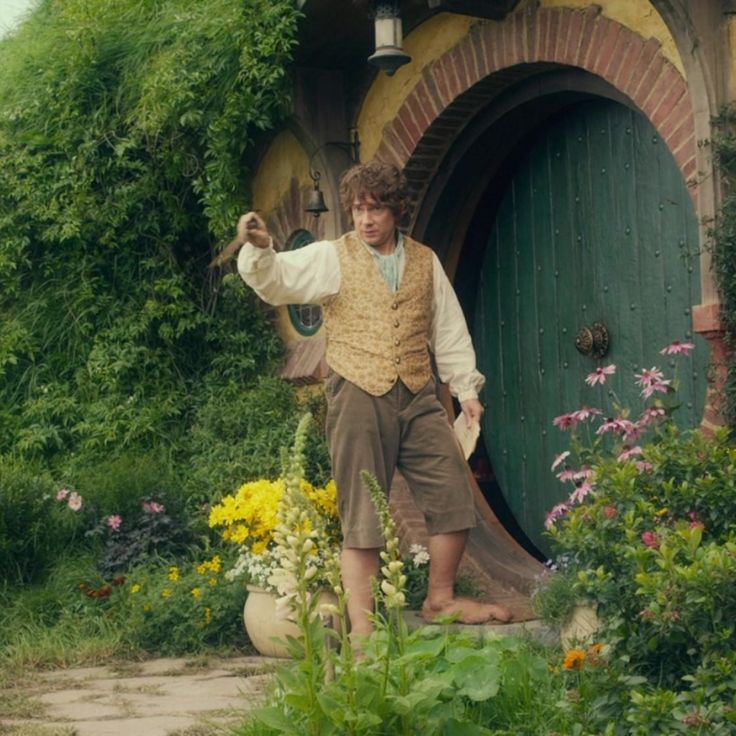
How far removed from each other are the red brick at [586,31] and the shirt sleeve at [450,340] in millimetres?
1287

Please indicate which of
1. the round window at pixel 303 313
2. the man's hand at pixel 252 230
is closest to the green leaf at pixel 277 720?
the man's hand at pixel 252 230

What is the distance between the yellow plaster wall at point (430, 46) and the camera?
20.4 ft

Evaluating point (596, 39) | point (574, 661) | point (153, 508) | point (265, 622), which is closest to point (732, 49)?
point (596, 39)

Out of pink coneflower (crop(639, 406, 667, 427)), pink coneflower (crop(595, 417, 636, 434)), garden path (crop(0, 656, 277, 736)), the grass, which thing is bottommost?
garden path (crop(0, 656, 277, 736))

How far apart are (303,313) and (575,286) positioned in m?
1.92

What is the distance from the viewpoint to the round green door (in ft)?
22.1

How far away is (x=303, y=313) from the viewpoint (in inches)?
340

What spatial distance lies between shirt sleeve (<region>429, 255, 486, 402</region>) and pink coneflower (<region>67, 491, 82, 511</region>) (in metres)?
2.69

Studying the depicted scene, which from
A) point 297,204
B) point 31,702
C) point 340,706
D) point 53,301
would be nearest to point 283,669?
point 340,706

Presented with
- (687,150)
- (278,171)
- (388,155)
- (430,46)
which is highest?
(430,46)

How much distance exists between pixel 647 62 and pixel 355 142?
88.0 inches

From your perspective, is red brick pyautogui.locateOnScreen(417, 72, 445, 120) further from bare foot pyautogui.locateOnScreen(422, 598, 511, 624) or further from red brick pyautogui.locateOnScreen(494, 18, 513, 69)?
bare foot pyautogui.locateOnScreen(422, 598, 511, 624)

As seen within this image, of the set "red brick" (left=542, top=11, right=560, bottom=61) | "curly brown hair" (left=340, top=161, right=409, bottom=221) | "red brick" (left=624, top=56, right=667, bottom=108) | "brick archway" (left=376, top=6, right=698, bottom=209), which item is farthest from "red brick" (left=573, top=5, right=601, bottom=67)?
"curly brown hair" (left=340, top=161, right=409, bottom=221)

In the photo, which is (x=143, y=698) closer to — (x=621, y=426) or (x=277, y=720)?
(x=277, y=720)
